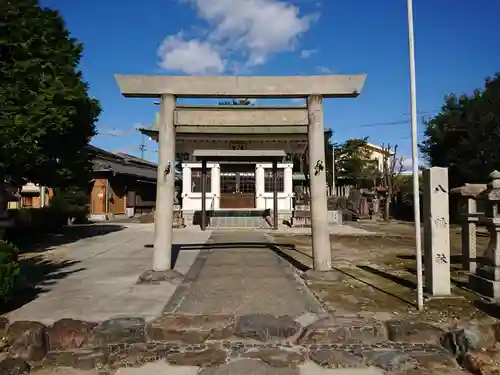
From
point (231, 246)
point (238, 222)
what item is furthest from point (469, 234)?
point (238, 222)

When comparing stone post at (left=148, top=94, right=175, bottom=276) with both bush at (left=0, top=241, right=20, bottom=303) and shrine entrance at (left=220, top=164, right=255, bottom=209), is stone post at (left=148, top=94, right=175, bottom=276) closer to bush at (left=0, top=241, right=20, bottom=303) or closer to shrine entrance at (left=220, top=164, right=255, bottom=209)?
bush at (left=0, top=241, right=20, bottom=303)

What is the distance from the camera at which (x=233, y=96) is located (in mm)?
8828

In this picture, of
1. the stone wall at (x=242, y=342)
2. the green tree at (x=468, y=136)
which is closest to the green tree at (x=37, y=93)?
the stone wall at (x=242, y=342)

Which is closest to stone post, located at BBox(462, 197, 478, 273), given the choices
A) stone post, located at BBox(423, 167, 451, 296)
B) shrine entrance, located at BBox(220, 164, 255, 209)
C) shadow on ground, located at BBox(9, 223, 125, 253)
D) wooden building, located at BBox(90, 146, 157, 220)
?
stone post, located at BBox(423, 167, 451, 296)

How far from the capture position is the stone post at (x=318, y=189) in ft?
28.9

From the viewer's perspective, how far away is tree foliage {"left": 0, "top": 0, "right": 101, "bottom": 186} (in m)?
11.2

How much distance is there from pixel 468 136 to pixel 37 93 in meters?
24.1

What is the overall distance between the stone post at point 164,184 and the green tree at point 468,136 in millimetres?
20554

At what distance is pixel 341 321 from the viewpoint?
222 inches

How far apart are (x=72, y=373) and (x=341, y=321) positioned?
3317 millimetres

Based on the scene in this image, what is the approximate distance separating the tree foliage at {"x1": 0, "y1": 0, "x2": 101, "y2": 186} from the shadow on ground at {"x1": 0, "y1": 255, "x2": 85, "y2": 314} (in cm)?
293

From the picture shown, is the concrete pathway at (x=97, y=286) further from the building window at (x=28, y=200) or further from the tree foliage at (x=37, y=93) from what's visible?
the building window at (x=28, y=200)

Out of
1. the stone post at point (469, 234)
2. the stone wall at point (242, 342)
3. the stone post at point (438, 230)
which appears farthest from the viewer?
the stone post at point (469, 234)

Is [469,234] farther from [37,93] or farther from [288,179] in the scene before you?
[288,179]
